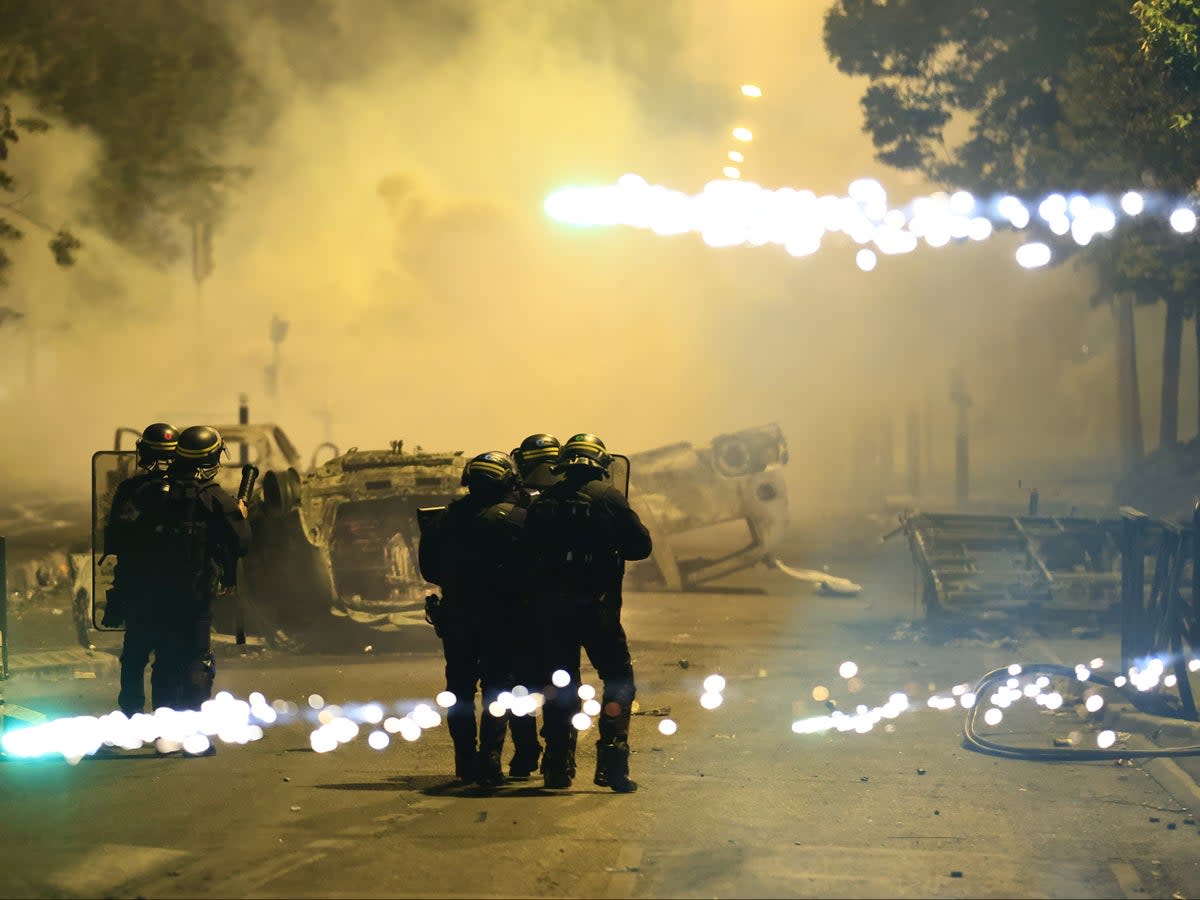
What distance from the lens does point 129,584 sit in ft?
30.8

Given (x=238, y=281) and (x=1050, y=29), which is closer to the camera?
(x=1050, y=29)

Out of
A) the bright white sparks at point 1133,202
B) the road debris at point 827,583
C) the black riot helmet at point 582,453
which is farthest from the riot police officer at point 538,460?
the bright white sparks at point 1133,202

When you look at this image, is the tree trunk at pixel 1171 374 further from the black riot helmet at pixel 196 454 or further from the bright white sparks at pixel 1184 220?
the black riot helmet at pixel 196 454

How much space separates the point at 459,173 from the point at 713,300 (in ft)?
33.0

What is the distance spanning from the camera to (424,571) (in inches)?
332

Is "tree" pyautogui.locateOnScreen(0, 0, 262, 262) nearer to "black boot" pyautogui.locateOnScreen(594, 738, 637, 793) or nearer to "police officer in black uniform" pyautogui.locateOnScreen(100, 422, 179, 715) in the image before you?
"police officer in black uniform" pyautogui.locateOnScreen(100, 422, 179, 715)

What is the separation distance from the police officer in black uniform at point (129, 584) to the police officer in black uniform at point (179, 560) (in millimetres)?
12

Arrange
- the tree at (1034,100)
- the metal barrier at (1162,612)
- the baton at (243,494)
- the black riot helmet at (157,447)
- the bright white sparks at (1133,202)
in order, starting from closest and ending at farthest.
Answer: the black riot helmet at (157,447) < the baton at (243,494) < the metal barrier at (1162,612) < the tree at (1034,100) < the bright white sparks at (1133,202)

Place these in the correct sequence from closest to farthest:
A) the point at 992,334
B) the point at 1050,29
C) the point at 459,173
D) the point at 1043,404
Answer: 1. the point at 1050,29
2. the point at 459,173
3. the point at 992,334
4. the point at 1043,404

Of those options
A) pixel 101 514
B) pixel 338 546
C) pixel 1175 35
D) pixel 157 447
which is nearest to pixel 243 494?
pixel 157 447

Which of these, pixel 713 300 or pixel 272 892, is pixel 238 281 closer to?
pixel 713 300

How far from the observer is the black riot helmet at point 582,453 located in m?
8.33

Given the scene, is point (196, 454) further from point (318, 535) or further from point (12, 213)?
point (12, 213)

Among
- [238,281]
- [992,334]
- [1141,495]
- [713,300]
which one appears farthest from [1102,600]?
[992,334]
